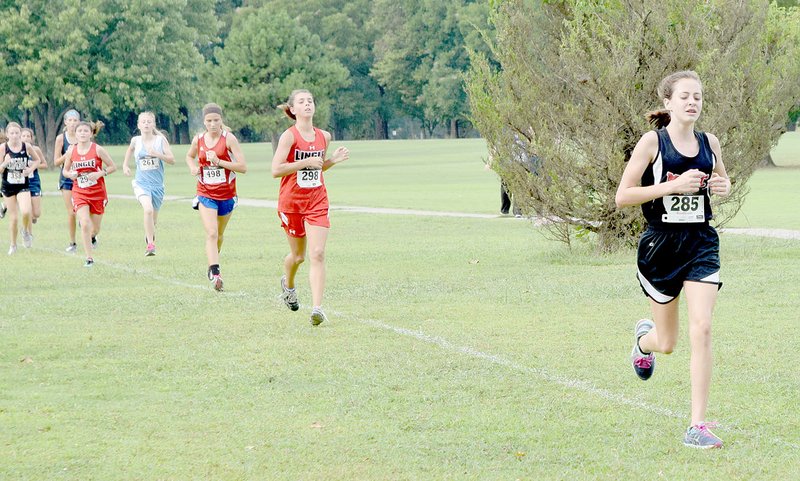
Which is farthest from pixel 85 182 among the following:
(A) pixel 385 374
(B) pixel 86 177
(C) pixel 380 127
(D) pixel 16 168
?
(C) pixel 380 127

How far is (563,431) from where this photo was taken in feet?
21.7

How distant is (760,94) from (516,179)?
10.4 ft

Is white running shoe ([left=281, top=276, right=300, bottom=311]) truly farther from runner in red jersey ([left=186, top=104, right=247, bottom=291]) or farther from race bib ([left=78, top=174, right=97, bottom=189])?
race bib ([left=78, top=174, right=97, bottom=189])

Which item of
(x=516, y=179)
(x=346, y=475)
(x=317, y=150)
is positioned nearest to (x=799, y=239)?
(x=516, y=179)

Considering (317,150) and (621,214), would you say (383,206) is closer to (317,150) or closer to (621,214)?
(621,214)

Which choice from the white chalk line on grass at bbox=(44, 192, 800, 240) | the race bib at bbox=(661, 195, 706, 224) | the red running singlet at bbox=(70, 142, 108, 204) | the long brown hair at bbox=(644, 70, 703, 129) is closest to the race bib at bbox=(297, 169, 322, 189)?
the long brown hair at bbox=(644, 70, 703, 129)

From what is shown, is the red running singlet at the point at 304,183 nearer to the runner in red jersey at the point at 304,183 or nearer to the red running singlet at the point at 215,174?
the runner in red jersey at the point at 304,183

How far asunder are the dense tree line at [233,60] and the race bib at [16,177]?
1109 cm

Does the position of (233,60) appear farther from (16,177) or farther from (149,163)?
(149,163)

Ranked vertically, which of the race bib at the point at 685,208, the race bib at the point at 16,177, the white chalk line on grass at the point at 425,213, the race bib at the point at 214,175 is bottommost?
the white chalk line on grass at the point at 425,213

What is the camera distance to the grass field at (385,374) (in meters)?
6.09

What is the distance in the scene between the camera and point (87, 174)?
666 inches

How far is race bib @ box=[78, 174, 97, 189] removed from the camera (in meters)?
16.9

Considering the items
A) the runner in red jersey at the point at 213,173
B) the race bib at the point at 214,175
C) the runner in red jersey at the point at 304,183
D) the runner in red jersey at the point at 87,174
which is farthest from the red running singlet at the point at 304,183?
the runner in red jersey at the point at 87,174
